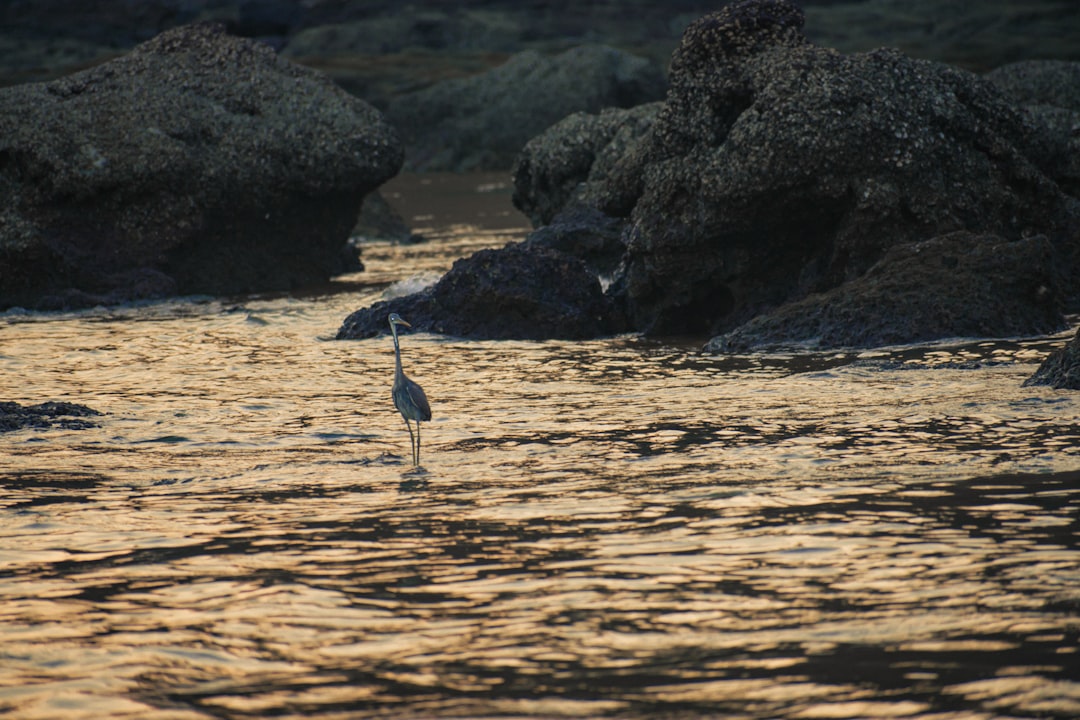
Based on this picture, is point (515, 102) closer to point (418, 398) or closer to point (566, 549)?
point (418, 398)

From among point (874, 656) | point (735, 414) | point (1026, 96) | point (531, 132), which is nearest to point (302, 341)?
point (735, 414)

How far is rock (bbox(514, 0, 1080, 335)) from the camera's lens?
11719 millimetres

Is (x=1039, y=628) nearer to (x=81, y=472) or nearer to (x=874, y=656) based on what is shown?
(x=874, y=656)

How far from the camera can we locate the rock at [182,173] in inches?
606

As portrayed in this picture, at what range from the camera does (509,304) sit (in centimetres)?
1241

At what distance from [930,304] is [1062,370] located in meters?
2.34

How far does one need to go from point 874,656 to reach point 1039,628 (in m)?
0.59

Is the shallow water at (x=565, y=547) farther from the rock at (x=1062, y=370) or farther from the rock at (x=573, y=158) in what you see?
the rock at (x=573, y=158)

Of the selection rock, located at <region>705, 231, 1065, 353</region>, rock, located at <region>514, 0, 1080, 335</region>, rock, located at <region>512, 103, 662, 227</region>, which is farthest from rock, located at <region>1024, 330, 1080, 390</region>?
rock, located at <region>512, 103, 662, 227</region>

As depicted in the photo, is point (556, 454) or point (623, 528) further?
point (556, 454)

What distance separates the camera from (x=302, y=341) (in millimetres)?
12531

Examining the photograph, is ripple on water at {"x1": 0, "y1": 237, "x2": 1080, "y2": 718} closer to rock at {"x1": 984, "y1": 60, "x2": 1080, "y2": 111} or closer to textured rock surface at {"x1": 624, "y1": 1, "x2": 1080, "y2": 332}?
textured rock surface at {"x1": 624, "y1": 1, "x2": 1080, "y2": 332}

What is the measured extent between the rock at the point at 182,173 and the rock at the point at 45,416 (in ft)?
20.5

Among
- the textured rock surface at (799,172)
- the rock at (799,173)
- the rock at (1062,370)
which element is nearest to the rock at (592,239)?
the rock at (799,173)
